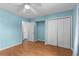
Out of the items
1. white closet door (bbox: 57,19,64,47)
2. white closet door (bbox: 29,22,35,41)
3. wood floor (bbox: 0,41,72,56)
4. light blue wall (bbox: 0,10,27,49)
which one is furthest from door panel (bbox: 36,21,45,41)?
wood floor (bbox: 0,41,72,56)

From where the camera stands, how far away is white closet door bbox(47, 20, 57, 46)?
4.14 meters

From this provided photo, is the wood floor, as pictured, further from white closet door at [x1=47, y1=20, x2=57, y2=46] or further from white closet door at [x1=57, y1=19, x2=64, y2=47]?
white closet door at [x1=47, y1=20, x2=57, y2=46]

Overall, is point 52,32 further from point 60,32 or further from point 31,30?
point 31,30

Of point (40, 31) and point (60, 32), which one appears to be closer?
point (60, 32)

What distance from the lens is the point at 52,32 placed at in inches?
169

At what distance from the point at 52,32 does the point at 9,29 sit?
2409 mm

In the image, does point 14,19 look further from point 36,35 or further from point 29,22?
point 36,35

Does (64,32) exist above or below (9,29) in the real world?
below

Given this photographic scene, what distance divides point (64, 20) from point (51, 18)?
83 centimetres

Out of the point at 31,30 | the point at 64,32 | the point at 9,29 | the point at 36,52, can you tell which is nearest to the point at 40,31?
the point at 31,30

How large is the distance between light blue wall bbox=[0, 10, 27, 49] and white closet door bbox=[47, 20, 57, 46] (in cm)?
190

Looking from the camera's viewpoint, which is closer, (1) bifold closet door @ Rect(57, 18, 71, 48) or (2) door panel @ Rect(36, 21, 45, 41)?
(1) bifold closet door @ Rect(57, 18, 71, 48)

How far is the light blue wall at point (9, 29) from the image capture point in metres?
3.41

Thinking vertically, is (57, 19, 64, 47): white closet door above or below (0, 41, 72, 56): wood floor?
above
